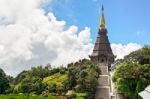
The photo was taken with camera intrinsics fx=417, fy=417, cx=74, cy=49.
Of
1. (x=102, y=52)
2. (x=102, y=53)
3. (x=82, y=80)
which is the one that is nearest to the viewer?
(x=82, y=80)

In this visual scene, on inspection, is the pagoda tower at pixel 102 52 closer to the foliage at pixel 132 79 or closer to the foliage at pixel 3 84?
the foliage at pixel 3 84

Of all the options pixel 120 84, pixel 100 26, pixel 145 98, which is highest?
pixel 100 26

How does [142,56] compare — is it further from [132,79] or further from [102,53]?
[102,53]

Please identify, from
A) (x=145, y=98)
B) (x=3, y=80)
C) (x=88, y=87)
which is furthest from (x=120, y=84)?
(x=145, y=98)

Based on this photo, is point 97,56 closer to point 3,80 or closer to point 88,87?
point 3,80

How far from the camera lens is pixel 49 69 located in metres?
80.2

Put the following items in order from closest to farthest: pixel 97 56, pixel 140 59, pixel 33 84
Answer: pixel 140 59 < pixel 33 84 < pixel 97 56

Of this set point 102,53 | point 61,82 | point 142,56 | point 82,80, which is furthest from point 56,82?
point 102,53

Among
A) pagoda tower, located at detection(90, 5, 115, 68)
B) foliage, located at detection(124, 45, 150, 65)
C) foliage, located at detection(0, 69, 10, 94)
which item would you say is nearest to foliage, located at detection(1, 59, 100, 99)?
foliage, located at detection(0, 69, 10, 94)

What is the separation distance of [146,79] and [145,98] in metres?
40.2

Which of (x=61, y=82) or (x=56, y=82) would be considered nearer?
(x=61, y=82)

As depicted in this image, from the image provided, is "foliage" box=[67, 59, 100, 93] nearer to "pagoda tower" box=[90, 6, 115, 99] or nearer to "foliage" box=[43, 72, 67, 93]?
"foliage" box=[43, 72, 67, 93]

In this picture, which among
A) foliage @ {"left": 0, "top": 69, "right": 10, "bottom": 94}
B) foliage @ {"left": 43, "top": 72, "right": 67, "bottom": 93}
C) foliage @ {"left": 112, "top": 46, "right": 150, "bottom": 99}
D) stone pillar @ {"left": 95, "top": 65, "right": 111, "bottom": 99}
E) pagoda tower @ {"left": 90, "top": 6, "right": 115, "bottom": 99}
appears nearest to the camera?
foliage @ {"left": 112, "top": 46, "right": 150, "bottom": 99}

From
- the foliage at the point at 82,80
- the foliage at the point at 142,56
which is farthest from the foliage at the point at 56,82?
the foliage at the point at 142,56
